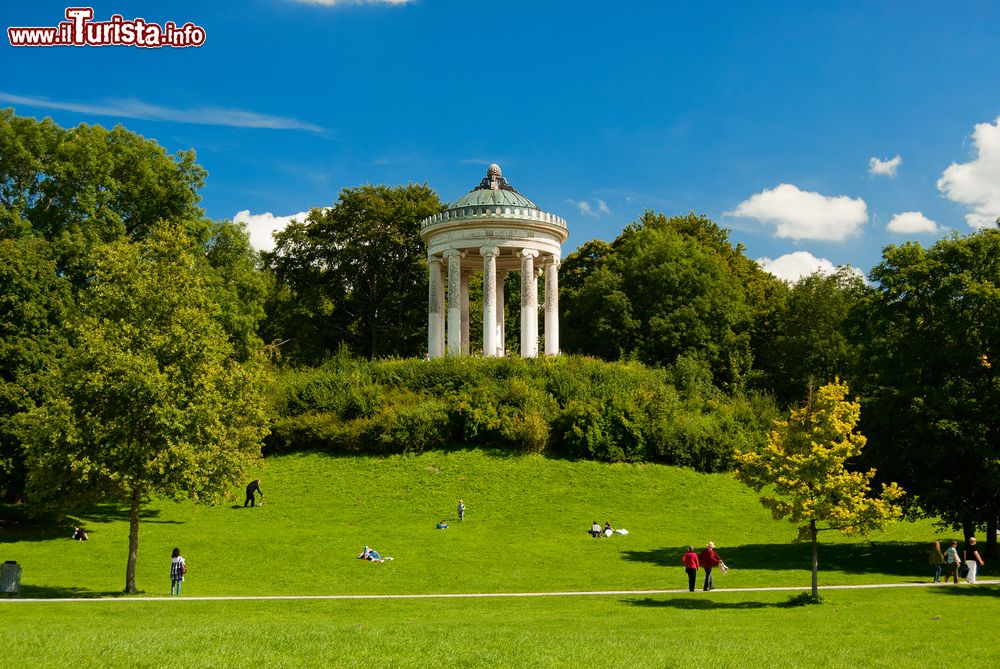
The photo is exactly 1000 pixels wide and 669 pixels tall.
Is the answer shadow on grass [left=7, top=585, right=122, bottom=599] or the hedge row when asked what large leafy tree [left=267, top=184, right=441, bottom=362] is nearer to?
the hedge row

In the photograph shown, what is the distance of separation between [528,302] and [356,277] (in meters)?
16.6

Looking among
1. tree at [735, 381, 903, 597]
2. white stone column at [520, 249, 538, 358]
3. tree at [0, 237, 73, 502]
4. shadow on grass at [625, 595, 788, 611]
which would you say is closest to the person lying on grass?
shadow on grass at [625, 595, 788, 611]

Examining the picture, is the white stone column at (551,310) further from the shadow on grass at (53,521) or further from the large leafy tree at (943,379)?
the shadow on grass at (53,521)

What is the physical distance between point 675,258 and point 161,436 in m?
41.7

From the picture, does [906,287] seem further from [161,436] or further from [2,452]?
[2,452]

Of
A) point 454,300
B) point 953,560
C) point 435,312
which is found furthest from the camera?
point 435,312

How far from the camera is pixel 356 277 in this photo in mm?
62812

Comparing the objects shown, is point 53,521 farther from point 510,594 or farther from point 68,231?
point 510,594

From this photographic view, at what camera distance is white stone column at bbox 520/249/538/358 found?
5088cm

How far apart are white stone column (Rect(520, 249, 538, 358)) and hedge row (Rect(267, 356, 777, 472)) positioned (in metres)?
3.04

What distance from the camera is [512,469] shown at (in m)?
41.2

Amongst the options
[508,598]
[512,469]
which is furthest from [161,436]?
[512,469]

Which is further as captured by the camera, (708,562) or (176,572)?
(708,562)

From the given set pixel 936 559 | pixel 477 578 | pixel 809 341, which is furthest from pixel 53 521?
pixel 809 341
